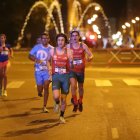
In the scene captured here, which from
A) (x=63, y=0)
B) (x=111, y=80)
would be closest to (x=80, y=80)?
(x=111, y=80)

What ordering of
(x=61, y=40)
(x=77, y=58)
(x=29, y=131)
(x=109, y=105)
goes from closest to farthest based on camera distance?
1. (x=29, y=131)
2. (x=61, y=40)
3. (x=77, y=58)
4. (x=109, y=105)

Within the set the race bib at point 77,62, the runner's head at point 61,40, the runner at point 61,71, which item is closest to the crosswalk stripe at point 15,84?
the race bib at point 77,62

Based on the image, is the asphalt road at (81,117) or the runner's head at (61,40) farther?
the runner's head at (61,40)

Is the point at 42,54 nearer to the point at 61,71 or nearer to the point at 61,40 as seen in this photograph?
the point at 61,71

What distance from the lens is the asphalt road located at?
10.5 m

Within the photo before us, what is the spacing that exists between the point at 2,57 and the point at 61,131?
6.11m

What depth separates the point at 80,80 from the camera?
13562mm

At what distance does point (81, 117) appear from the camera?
1287 centimetres

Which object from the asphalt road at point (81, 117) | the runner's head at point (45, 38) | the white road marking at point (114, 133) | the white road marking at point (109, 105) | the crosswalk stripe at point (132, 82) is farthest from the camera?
the crosswalk stripe at point (132, 82)

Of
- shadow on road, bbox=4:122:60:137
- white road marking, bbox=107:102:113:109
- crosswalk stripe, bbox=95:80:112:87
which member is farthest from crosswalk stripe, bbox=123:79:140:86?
shadow on road, bbox=4:122:60:137

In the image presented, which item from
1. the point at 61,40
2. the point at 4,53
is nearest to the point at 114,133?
the point at 61,40

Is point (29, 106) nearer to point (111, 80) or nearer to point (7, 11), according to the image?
point (111, 80)

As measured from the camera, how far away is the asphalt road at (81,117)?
10.5 meters

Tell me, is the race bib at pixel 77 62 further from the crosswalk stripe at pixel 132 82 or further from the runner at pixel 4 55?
the crosswalk stripe at pixel 132 82
